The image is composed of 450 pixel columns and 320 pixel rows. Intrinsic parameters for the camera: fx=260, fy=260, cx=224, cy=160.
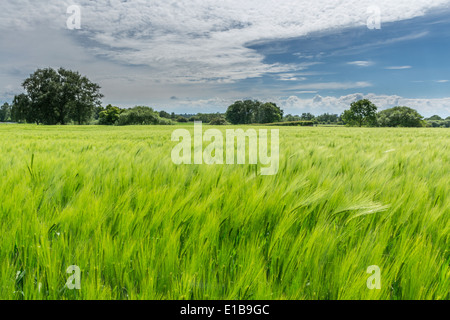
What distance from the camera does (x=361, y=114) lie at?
77688 mm

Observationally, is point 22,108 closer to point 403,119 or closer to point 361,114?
point 361,114

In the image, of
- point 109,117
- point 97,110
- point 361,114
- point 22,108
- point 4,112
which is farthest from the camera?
point 4,112

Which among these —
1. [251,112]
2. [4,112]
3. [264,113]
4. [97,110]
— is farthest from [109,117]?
[4,112]

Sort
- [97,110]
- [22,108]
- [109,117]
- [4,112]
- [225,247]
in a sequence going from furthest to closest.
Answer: [4,112]
[109,117]
[97,110]
[22,108]
[225,247]

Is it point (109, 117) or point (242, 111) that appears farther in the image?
point (242, 111)

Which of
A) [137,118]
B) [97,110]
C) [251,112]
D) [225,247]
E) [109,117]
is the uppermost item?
[251,112]

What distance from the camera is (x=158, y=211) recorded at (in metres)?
1.11

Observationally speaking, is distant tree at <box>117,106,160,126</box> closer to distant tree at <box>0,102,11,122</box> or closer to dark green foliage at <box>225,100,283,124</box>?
dark green foliage at <box>225,100,283,124</box>

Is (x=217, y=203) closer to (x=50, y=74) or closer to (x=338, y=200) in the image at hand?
(x=338, y=200)

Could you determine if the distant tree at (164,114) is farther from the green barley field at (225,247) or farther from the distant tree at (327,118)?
the green barley field at (225,247)

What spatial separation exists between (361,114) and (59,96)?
77214mm

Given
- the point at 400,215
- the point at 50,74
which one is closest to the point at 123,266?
the point at 400,215

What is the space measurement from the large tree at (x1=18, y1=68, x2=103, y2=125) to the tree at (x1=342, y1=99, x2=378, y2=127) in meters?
68.4
